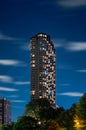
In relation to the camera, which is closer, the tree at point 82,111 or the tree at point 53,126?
the tree at point 82,111

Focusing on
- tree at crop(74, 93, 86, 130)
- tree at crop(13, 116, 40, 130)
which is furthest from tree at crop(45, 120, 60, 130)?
tree at crop(74, 93, 86, 130)

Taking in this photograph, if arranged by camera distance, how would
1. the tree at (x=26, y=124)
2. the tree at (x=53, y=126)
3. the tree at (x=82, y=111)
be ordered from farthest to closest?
the tree at (x=26, y=124)
the tree at (x=53, y=126)
the tree at (x=82, y=111)

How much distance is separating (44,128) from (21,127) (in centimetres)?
1330

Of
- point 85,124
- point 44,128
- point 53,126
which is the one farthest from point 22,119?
point 85,124

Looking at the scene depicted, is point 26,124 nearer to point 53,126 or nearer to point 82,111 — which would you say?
point 53,126

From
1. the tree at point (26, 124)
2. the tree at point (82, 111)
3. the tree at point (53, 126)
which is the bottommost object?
the tree at point (82, 111)

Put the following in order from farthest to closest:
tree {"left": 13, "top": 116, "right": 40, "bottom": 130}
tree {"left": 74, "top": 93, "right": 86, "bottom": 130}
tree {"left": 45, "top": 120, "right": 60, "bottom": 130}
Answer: tree {"left": 13, "top": 116, "right": 40, "bottom": 130} < tree {"left": 45, "top": 120, "right": 60, "bottom": 130} < tree {"left": 74, "top": 93, "right": 86, "bottom": 130}

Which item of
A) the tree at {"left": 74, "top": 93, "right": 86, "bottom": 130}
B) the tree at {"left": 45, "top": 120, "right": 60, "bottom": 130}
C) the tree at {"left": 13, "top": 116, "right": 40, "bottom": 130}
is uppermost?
the tree at {"left": 13, "top": 116, "right": 40, "bottom": 130}

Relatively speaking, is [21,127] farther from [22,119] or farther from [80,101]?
[80,101]

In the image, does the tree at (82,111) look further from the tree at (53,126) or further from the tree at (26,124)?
the tree at (26,124)

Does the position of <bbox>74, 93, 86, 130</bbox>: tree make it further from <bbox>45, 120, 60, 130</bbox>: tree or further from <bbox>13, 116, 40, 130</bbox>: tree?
<bbox>13, 116, 40, 130</bbox>: tree

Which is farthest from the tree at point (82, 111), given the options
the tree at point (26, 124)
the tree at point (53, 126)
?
the tree at point (26, 124)

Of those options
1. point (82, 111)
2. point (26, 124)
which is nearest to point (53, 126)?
point (26, 124)

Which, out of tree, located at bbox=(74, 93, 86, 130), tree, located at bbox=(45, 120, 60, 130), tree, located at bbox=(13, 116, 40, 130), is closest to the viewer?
tree, located at bbox=(74, 93, 86, 130)
